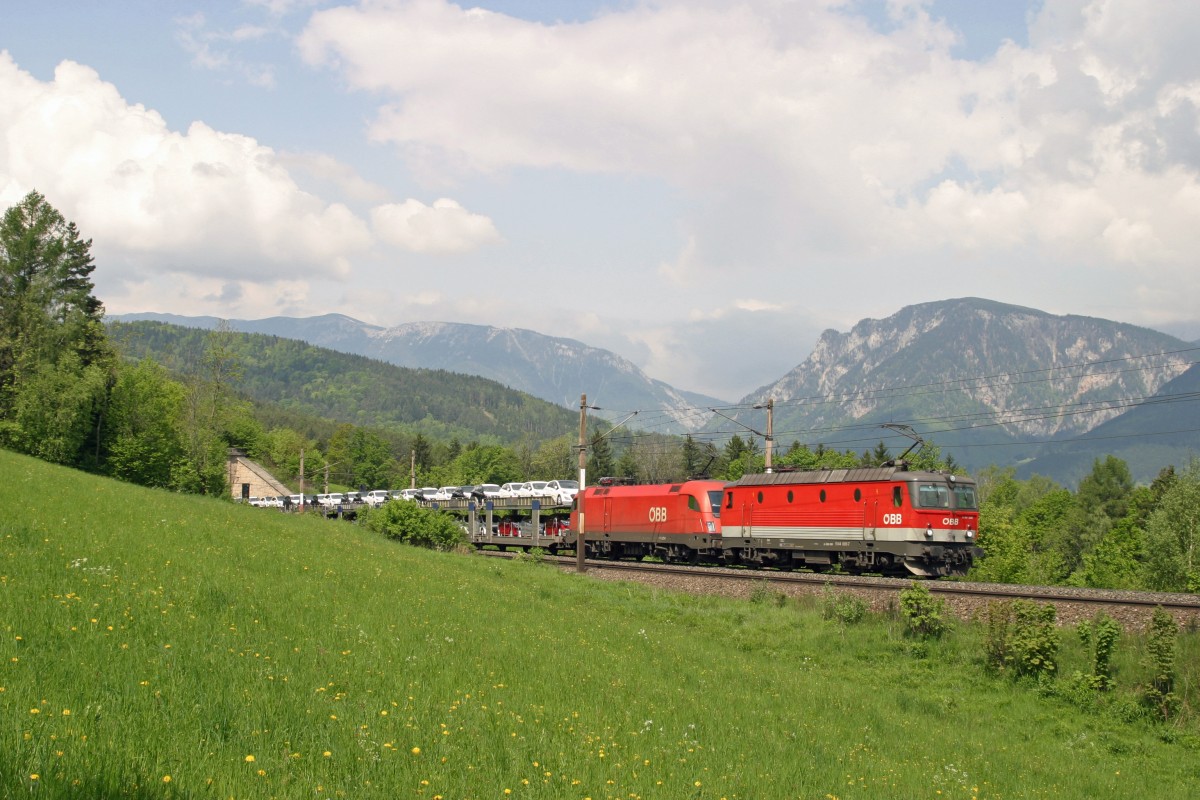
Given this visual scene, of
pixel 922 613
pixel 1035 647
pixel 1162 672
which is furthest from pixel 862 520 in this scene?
pixel 1162 672

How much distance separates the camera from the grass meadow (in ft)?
25.7

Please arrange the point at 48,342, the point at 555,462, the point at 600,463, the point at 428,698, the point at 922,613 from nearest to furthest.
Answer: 1. the point at 428,698
2. the point at 922,613
3. the point at 48,342
4. the point at 600,463
5. the point at 555,462

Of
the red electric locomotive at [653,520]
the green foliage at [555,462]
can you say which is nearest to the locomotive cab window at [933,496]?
the red electric locomotive at [653,520]

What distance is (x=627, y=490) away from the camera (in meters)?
46.3

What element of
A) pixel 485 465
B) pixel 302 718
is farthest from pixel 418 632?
pixel 485 465

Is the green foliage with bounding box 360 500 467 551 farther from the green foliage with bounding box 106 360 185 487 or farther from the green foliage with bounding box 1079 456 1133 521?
the green foliage with bounding box 1079 456 1133 521

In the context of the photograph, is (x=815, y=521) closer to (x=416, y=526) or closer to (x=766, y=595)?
(x=766, y=595)

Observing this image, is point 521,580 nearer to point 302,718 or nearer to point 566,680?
point 566,680

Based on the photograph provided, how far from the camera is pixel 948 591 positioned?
86.4 ft

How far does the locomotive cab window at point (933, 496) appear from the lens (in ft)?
104

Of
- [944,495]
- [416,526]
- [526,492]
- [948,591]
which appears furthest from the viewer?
[526,492]

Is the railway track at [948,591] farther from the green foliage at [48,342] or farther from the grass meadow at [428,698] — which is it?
the green foliage at [48,342]

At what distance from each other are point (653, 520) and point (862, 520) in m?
12.8

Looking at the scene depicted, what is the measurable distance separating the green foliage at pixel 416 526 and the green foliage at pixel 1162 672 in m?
32.4
